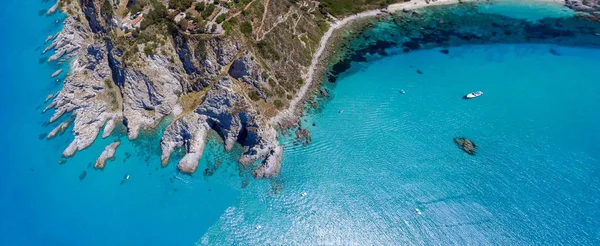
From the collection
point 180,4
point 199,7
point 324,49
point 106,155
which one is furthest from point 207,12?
point 106,155

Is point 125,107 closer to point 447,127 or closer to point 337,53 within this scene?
point 337,53

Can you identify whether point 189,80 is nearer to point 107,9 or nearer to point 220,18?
point 220,18

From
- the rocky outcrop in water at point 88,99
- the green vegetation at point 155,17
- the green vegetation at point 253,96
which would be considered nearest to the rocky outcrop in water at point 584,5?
the green vegetation at point 253,96

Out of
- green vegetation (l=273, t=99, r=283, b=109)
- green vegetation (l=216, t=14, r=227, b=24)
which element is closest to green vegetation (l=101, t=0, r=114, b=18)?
green vegetation (l=216, t=14, r=227, b=24)

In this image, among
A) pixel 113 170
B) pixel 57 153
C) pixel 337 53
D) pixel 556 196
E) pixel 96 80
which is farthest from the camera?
pixel 337 53

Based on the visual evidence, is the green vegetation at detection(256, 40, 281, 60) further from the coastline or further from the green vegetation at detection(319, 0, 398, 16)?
the green vegetation at detection(319, 0, 398, 16)

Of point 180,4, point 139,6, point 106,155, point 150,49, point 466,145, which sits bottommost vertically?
point 466,145

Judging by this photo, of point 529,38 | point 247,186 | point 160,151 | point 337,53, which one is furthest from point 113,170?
point 529,38
